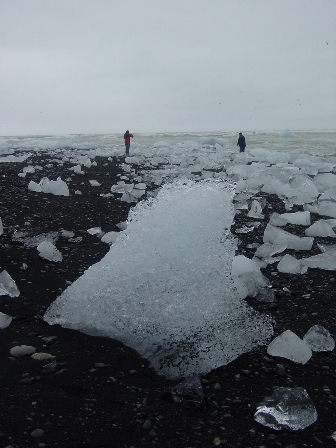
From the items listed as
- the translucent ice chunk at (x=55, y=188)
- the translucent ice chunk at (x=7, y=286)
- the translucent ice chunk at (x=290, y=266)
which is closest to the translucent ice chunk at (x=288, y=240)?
the translucent ice chunk at (x=290, y=266)

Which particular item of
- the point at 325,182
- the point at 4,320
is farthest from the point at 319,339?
the point at 325,182

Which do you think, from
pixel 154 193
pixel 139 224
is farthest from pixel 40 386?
pixel 154 193

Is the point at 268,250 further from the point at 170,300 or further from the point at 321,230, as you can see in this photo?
the point at 170,300

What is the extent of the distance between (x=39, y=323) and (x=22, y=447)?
101 centimetres

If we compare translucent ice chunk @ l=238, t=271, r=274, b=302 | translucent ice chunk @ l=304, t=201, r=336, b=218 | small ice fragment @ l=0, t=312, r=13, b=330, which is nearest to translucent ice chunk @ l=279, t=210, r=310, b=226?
translucent ice chunk @ l=304, t=201, r=336, b=218

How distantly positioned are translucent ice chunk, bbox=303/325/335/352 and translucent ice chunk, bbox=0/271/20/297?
2094 millimetres

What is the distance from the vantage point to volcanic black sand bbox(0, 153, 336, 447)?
1.73 meters

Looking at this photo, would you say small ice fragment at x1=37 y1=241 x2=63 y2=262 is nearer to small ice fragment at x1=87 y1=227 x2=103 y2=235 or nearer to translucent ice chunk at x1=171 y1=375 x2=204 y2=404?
small ice fragment at x1=87 y1=227 x2=103 y2=235

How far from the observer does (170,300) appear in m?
2.72

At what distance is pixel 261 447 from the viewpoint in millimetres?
1697

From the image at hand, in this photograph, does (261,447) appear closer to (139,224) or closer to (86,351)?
(86,351)

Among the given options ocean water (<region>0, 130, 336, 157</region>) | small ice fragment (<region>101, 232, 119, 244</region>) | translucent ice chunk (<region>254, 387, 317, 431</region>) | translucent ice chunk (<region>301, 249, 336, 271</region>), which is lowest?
translucent ice chunk (<region>254, 387, 317, 431</region>)

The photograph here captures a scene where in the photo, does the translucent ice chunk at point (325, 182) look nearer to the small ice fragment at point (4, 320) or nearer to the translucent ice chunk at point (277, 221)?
the translucent ice chunk at point (277, 221)

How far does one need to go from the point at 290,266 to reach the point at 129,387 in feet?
6.72
